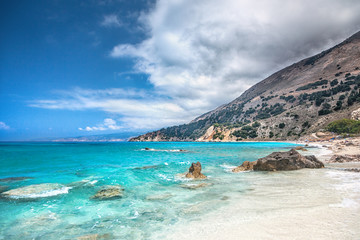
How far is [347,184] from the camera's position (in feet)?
34.1

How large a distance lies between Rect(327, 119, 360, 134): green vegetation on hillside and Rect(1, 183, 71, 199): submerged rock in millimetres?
87562

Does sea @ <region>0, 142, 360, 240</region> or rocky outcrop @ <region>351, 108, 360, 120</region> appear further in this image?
rocky outcrop @ <region>351, 108, 360, 120</region>

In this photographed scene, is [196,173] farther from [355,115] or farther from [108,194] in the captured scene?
[355,115]

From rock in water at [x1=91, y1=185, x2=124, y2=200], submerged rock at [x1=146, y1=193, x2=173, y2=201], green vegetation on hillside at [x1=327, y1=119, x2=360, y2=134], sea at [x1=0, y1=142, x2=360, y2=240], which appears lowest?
submerged rock at [x1=146, y1=193, x2=173, y2=201]

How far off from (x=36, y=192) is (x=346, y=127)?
3602 inches

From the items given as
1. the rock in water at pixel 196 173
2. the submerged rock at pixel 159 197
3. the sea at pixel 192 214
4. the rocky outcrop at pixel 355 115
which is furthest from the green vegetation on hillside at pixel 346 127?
the submerged rock at pixel 159 197

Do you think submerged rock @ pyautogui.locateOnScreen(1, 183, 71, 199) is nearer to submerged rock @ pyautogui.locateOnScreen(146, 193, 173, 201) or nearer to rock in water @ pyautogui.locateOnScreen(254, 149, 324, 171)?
submerged rock @ pyautogui.locateOnScreen(146, 193, 173, 201)

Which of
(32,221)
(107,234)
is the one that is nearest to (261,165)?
(107,234)

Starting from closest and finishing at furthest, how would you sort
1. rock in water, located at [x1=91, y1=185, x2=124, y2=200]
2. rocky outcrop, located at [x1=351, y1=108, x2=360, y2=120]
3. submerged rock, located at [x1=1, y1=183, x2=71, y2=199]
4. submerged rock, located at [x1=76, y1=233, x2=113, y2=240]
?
submerged rock, located at [x1=76, y1=233, x2=113, y2=240] → rock in water, located at [x1=91, y1=185, x2=124, y2=200] → submerged rock, located at [x1=1, y1=183, x2=71, y2=199] → rocky outcrop, located at [x1=351, y1=108, x2=360, y2=120]

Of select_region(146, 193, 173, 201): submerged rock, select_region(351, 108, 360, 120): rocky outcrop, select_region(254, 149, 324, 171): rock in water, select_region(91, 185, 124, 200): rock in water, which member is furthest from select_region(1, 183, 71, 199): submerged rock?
select_region(351, 108, 360, 120): rocky outcrop

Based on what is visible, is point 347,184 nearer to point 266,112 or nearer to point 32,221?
point 32,221

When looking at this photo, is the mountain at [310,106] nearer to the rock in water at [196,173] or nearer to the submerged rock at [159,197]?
the rock in water at [196,173]

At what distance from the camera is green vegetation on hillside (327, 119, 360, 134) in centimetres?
6619

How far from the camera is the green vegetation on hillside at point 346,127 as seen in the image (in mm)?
66188
